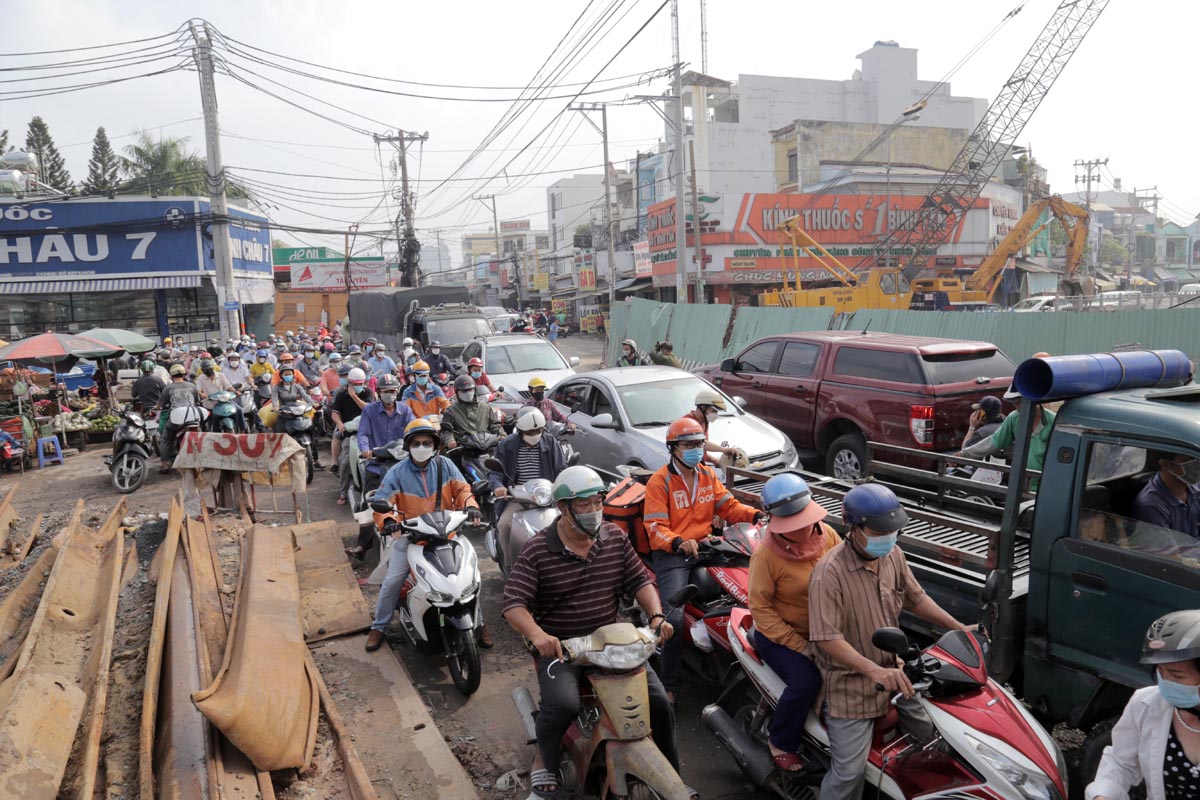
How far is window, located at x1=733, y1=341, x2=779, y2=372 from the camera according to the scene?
10594 millimetres

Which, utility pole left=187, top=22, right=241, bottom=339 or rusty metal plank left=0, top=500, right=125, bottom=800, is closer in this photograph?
rusty metal plank left=0, top=500, right=125, bottom=800

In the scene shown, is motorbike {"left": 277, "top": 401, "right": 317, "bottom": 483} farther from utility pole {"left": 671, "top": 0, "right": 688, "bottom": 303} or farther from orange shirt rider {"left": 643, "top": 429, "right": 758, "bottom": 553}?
utility pole {"left": 671, "top": 0, "right": 688, "bottom": 303}

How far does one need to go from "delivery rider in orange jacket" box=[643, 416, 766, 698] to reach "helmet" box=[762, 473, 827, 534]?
1208 mm

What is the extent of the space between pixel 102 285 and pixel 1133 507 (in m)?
33.8

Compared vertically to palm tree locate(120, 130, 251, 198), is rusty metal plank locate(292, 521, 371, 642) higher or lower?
lower

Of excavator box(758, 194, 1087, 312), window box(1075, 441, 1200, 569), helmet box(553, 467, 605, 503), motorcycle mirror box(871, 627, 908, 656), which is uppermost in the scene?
excavator box(758, 194, 1087, 312)

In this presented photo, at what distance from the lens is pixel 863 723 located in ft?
10.8

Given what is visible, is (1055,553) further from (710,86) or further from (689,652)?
(710,86)

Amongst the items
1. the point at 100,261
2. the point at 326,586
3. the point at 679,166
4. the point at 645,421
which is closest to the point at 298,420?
the point at 326,586

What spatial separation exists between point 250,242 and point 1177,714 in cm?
3780

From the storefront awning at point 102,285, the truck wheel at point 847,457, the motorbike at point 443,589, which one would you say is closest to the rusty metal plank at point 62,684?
the motorbike at point 443,589

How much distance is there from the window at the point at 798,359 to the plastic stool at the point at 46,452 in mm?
12908

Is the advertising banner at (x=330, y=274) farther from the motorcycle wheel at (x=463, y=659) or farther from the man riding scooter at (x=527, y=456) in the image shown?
the motorcycle wheel at (x=463, y=659)

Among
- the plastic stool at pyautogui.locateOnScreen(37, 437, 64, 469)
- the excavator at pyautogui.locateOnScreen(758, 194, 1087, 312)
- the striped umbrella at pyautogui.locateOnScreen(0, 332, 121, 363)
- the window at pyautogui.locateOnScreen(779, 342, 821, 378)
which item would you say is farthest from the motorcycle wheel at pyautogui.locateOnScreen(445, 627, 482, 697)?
the excavator at pyautogui.locateOnScreen(758, 194, 1087, 312)
